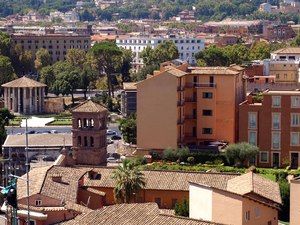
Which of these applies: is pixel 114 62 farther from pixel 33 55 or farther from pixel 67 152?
pixel 67 152

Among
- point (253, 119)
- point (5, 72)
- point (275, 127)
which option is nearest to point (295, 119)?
point (275, 127)

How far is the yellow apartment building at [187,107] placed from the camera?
148ft

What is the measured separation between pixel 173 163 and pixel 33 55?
2367 inches

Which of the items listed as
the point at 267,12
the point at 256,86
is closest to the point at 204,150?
the point at 256,86

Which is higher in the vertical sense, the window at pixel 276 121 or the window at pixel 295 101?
the window at pixel 295 101

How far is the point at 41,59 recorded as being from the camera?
95688 mm

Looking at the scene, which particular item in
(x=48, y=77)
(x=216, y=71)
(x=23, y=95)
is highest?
(x=216, y=71)

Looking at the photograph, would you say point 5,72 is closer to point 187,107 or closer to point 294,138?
point 187,107

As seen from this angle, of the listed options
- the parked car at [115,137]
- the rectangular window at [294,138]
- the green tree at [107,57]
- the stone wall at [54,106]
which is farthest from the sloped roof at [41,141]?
the green tree at [107,57]

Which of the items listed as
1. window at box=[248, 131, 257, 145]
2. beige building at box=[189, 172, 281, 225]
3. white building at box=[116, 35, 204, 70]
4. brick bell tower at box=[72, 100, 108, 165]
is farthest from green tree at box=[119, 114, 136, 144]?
white building at box=[116, 35, 204, 70]

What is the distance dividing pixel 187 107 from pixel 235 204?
1769 cm

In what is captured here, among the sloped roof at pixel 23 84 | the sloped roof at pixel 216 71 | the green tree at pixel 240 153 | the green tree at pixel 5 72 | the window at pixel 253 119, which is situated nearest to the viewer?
the green tree at pixel 240 153

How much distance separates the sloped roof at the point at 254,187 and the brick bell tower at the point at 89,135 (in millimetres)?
7771

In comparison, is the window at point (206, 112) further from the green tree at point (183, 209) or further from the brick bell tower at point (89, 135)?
the green tree at point (183, 209)
